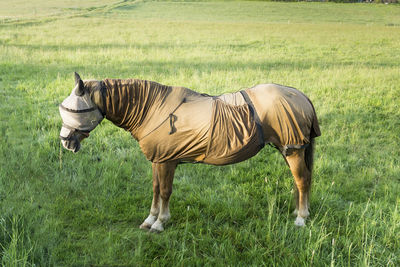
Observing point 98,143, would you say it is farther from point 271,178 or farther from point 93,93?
point 271,178

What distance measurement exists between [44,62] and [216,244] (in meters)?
11.7

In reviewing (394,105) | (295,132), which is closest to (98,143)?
(295,132)

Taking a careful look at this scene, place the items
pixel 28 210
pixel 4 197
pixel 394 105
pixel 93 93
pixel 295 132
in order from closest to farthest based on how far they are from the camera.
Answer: pixel 93 93, pixel 295 132, pixel 28 210, pixel 4 197, pixel 394 105

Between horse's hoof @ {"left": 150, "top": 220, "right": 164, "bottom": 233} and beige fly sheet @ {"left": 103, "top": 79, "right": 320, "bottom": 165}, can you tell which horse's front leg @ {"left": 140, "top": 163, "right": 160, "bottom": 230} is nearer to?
horse's hoof @ {"left": 150, "top": 220, "right": 164, "bottom": 233}

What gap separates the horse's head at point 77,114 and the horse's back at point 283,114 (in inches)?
67.9

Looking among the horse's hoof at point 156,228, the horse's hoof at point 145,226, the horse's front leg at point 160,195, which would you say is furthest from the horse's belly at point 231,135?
the horse's hoof at point 145,226

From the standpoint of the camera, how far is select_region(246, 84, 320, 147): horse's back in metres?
3.42

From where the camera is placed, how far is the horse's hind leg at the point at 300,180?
3.63m

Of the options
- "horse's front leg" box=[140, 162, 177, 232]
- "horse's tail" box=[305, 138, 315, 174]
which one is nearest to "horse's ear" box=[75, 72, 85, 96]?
"horse's front leg" box=[140, 162, 177, 232]

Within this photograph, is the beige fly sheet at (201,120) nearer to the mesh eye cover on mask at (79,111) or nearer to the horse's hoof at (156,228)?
the mesh eye cover on mask at (79,111)

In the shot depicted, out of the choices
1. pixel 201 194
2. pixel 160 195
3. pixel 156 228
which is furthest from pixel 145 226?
pixel 201 194

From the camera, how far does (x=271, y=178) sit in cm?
487

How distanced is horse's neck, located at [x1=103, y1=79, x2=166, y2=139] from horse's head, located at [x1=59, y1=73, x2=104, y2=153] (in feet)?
0.57

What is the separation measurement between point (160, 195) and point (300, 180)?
1.64 meters
